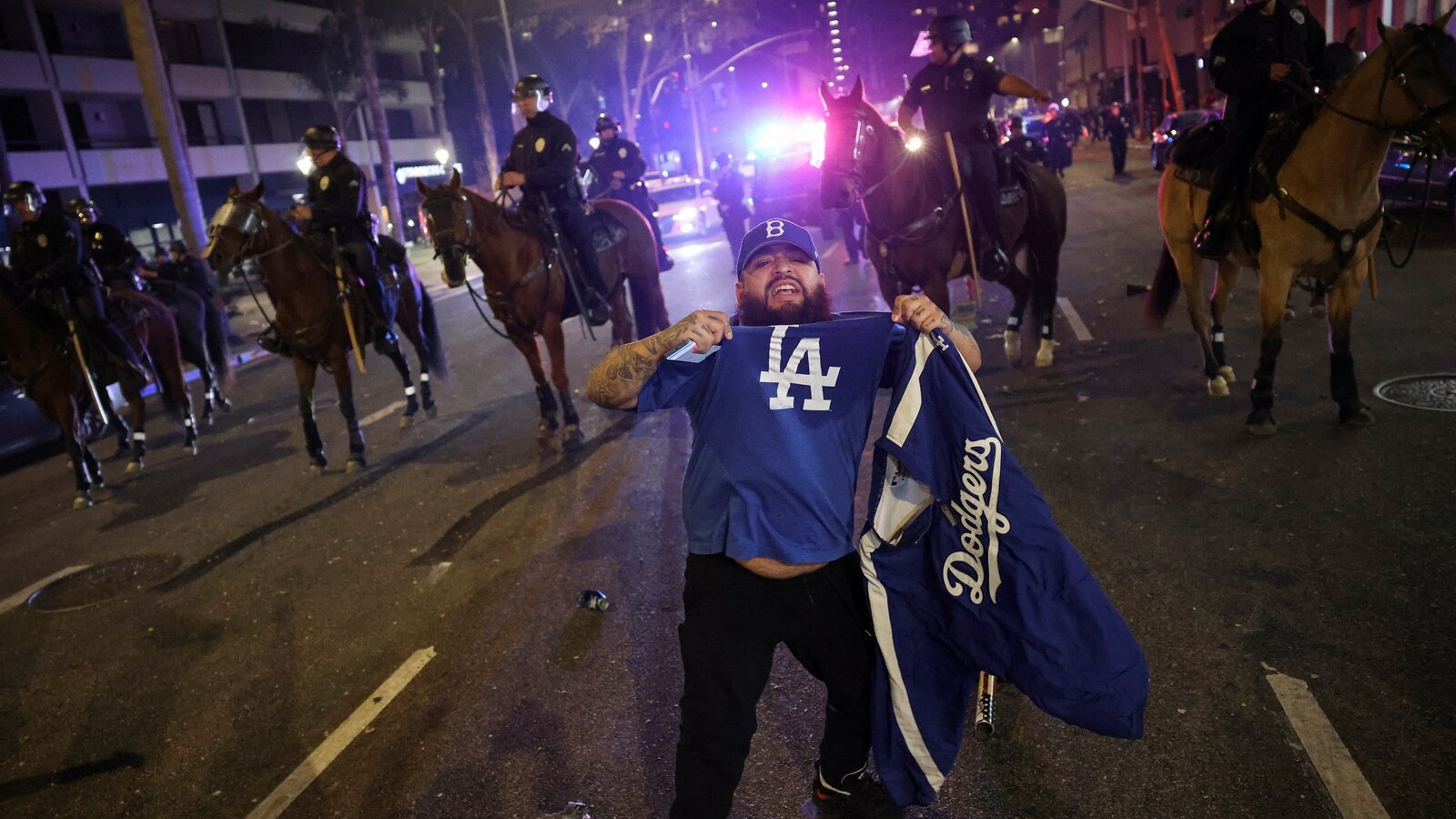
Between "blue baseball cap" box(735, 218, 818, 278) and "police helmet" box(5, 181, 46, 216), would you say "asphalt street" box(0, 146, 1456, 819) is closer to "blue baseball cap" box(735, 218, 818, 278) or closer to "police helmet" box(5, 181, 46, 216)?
"blue baseball cap" box(735, 218, 818, 278)

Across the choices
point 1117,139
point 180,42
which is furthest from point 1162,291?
point 180,42

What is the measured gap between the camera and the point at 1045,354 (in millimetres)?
8969

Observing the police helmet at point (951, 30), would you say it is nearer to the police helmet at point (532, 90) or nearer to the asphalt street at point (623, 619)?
the asphalt street at point (623, 619)

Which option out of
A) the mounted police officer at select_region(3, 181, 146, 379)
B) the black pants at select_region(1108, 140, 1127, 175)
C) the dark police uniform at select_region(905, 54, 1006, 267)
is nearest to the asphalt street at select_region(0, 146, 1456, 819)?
→ the dark police uniform at select_region(905, 54, 1006, 267)

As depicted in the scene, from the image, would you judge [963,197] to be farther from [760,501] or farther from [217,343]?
[217,343]

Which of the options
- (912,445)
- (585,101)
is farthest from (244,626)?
(585,101)

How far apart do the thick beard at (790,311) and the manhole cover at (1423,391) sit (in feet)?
17.7

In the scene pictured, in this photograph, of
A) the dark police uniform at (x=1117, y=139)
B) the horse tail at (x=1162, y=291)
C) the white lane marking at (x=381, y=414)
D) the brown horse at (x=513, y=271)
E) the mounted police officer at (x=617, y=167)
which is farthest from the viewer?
the dark police uniform at (x=1117, y=139)

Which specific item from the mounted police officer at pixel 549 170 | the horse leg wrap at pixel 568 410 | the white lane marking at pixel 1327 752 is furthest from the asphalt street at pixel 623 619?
the mounted police officer at pixel 549 170

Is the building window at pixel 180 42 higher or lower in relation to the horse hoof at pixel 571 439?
higher

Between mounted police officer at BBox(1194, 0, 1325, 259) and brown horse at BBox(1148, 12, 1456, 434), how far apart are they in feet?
1.10

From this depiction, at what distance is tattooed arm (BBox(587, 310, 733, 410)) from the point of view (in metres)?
2.88

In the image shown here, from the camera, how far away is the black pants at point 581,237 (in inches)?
362

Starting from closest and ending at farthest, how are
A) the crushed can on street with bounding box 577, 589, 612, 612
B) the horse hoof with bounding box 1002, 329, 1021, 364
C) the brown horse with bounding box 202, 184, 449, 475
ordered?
the crushed can on street with bounding box 577, 589, 612, 612 → the brown horse with bounding box 202, 184, 449, 475 → the horse hoof with bounding box 1002, 329, 1021, 364
